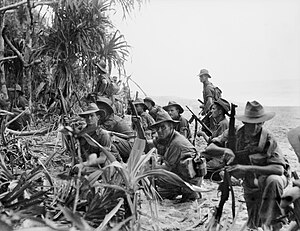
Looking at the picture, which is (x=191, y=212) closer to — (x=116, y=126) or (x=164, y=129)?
(x=164, y=129)

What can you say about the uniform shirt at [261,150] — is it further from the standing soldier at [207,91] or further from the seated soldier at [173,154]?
the standing soldier at [207,91]

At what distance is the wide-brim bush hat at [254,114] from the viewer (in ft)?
8.29

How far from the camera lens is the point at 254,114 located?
2574 mm

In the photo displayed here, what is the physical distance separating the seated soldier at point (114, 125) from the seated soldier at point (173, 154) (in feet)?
1.13

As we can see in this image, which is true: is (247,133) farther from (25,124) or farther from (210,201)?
(25,124)

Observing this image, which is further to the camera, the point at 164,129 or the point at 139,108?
the point at 139,108

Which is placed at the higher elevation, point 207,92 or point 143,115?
point 207,92

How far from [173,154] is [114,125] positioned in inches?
31.1

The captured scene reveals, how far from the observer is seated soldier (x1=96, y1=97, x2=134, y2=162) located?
12.1 ft

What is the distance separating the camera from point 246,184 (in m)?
2.63

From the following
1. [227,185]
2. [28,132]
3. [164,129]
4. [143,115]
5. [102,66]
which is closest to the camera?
[227,185]

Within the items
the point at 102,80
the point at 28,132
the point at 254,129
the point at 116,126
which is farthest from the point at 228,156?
the point at 102,80

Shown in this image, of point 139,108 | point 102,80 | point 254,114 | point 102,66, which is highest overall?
point 102,66

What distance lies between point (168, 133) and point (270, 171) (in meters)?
1.12
